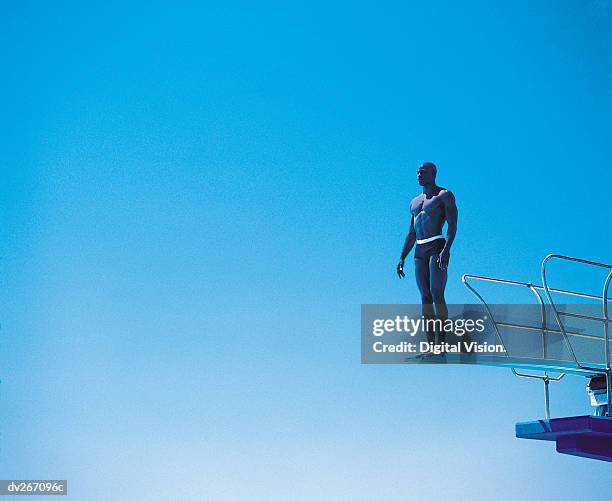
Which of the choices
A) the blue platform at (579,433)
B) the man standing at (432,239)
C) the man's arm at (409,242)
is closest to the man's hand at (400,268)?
the man's arm at (409,242)

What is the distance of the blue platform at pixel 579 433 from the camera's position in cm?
830

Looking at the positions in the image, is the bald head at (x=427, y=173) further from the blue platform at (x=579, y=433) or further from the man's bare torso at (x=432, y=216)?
the blue platform at (x=579, y=433)

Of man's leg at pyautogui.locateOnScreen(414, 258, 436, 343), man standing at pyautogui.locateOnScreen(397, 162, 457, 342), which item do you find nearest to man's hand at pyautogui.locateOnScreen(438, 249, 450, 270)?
man standing at pyautogui.locateOnScreen(397, 162, 457, 342)

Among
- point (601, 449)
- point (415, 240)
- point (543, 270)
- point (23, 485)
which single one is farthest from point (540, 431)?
point (23, 485)

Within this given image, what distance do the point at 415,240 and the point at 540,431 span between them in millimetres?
2558

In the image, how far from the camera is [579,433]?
8430mm

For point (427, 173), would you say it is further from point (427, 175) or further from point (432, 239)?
point (432, 239)

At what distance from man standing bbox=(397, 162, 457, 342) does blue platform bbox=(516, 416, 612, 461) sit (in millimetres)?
1518

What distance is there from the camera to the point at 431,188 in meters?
9.52

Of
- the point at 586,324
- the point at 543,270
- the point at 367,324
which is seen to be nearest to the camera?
the point at 543,270

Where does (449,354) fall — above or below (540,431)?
above

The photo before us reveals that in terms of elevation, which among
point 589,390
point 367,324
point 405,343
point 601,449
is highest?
point 367,324

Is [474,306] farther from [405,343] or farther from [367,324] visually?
[367,324]

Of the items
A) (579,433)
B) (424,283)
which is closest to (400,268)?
(424,283)
